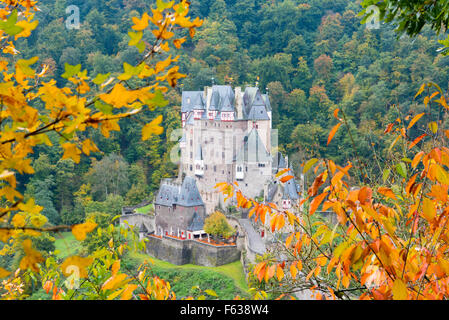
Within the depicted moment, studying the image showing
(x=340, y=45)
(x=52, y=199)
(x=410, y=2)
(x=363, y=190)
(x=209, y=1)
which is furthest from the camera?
(x=209, y=1)

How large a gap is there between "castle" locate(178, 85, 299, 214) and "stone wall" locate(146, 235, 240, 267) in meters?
3.03

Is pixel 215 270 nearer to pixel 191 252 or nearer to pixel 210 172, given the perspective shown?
pixel 191 252

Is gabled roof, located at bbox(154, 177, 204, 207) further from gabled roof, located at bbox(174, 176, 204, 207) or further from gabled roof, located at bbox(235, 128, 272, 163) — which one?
gabled roof, located at bbox(235, 128, 272, 163)

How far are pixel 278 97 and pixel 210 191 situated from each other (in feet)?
47.9

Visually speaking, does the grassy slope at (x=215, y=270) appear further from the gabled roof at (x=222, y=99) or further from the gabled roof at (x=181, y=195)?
the gabled roof at (x=222, y=99)

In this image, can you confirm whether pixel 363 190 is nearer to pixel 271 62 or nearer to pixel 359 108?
pixel 359 108

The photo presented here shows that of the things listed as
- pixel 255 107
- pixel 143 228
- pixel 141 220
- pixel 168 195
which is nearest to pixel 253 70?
pixel 255 107

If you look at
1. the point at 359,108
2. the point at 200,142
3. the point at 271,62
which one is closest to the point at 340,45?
the point at 271,62

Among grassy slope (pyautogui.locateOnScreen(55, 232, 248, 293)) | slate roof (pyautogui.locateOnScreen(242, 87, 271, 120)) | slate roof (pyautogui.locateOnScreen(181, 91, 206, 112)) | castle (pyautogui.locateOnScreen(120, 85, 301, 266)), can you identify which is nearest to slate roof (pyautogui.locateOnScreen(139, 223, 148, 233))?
castle (pyautogui.locateOnScreen(120, 85, 301, 266))

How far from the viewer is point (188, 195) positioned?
22.1 meters

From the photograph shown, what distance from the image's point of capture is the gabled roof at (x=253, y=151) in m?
23.1

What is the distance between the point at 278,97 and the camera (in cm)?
3622

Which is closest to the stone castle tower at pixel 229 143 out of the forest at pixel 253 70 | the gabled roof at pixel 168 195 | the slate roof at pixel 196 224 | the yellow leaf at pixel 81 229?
the slate roof at pixel 196 224

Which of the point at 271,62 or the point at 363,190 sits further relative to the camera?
the point at 271,62
